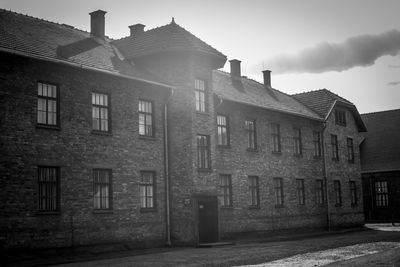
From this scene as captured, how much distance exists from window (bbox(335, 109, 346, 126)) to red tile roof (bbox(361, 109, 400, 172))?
9.33 m

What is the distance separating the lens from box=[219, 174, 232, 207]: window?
2889cm

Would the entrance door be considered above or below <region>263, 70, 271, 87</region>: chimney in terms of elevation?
below

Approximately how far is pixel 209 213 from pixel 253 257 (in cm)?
754

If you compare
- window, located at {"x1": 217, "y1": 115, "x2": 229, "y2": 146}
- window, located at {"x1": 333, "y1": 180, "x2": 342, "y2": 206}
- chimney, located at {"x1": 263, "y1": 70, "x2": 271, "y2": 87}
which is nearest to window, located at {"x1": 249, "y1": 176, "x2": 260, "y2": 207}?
window, located at {"x1": 217, "y1": 115, "x2": 229, "y2": 146}

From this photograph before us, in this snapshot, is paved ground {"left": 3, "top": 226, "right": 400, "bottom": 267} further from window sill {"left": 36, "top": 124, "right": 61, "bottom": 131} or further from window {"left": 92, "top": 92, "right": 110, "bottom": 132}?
window {"left": 92, "top": 92, "right": 110, "bottom": 132}

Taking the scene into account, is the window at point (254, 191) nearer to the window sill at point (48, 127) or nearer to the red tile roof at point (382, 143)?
the window sill at point (48, 127)

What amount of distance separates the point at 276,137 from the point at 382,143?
1968 centimetres

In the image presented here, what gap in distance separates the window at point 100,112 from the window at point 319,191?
18.0 metres

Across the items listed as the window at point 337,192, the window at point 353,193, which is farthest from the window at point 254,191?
the window at point 353,193

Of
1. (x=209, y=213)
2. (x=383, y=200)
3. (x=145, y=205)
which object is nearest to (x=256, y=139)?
(x=209, y=213)

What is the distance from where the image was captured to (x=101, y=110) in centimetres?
2317

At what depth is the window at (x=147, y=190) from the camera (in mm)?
24453

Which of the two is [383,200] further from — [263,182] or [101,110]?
[101,110]

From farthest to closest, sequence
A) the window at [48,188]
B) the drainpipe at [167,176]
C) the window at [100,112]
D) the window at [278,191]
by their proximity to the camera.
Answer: the window at [278,191]
the drainpipe at [167,176]
the window at [100,112]
the window at [48,188]
